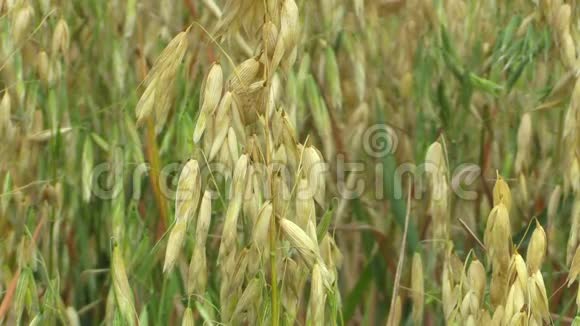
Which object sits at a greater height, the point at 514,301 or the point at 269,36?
the point at 269,36

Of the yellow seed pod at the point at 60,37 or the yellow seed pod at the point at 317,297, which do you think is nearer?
the yellow seed pod at the point at 317,297

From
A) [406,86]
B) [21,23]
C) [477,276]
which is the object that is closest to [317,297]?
[477,276]

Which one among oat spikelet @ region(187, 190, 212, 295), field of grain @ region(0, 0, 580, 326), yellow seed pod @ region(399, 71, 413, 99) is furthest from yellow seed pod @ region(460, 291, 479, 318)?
yellow seed pod @ region(399, 71, 413, 99)

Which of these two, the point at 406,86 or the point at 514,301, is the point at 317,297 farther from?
the point at 406,86

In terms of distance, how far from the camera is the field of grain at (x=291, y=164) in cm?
78

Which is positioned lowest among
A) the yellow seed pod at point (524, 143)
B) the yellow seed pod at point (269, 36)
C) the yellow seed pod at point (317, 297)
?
the yellow seed pod at point (317, 297)

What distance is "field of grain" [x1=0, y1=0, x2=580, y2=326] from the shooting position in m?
0.78

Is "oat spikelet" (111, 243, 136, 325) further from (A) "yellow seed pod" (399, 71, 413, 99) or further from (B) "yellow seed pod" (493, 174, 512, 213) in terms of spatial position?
(A) "yellow seed pod" (399, 71, 413, 99)

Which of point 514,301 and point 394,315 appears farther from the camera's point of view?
point 394,315

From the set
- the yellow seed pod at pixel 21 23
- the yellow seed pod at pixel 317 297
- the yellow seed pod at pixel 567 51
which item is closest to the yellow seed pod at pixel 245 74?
the yellow seed pod at pixel 317 297

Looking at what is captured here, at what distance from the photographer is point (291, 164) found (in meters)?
0.82

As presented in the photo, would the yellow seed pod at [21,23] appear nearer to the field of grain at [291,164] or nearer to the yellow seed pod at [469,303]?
the field of grain at [291,164]

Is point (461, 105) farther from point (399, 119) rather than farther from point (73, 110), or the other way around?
point (73, 110)

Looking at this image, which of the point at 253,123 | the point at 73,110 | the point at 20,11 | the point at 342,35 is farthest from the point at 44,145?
the point at 253,123
